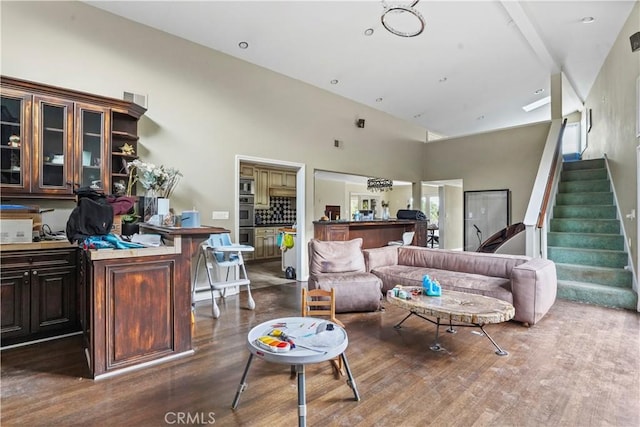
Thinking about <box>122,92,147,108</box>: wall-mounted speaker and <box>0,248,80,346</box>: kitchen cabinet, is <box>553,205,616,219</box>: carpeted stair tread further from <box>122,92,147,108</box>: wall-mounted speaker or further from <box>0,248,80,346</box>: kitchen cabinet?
<box>0,248,80,346</box>: kitchen cabinet

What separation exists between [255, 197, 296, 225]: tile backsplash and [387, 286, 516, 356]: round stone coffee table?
5771mm

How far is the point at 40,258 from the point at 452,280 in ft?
14.6

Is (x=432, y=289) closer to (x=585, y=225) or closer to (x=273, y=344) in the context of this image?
(x=273, y=344)

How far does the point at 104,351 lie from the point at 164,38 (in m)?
3.98

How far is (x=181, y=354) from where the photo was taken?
273 centimetres

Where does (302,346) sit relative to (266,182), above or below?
below

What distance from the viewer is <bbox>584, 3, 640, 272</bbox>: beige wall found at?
4.15 metres

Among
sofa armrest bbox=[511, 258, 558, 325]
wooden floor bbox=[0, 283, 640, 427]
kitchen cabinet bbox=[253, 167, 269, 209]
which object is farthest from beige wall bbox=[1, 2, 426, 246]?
sofa armrest bbox=[511, 258, 558, 325]

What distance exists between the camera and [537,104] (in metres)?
8.10

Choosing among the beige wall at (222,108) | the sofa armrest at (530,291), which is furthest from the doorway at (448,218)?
the sofa armrest at (530,291)

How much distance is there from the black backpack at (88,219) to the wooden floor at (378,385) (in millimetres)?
1094

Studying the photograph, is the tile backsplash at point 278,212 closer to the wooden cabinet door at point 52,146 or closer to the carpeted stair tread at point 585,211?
the wooden cabinet door at point 52,146

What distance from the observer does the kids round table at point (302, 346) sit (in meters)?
1.68

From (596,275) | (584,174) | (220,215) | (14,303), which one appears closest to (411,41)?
(220,215)
